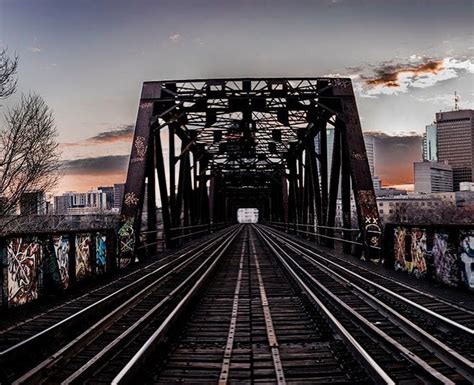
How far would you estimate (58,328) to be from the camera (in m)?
6.26

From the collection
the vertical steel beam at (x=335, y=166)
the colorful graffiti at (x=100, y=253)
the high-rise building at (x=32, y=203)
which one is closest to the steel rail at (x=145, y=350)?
the colorful graffiti at (x=100, y=253)

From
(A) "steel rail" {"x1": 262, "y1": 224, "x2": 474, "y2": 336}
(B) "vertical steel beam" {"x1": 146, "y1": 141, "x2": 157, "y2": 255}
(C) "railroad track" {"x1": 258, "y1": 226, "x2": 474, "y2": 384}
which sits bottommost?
(C) "railroad track" {"x1": 258, "y1": 226, "x2": 474, "y2": 384}

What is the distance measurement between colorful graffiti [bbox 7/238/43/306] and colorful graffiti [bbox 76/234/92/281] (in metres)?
1.67

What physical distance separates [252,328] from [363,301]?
2.62 m

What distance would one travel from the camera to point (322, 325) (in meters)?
6.92

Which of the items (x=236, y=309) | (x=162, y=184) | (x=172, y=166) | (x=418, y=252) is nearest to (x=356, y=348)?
(x=236, y=309)

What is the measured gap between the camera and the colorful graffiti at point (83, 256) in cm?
1092

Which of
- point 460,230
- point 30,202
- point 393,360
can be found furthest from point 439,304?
point 30,202

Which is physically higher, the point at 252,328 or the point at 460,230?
the point at 460,230

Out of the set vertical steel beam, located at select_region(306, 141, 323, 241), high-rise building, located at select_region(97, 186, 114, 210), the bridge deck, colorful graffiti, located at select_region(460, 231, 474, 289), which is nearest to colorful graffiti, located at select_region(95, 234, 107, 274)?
the bridge deck

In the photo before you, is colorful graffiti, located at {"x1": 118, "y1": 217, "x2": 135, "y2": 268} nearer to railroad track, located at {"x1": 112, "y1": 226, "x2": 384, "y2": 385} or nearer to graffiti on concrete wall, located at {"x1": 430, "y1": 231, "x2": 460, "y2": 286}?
railroad track, located at {"x1": 112, "y1": 226, "x2": 384, "y2": 385}

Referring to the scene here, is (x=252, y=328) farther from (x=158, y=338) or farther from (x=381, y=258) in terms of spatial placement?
(x=381, y=258)

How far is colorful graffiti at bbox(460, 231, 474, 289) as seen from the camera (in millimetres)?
8781

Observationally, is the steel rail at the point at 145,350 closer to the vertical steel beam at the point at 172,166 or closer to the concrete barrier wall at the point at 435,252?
the concrete barrier wall at the point at 435,252
